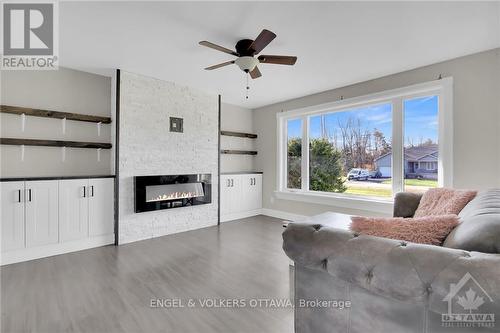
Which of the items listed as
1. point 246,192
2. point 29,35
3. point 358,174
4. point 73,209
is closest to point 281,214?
point 246,192

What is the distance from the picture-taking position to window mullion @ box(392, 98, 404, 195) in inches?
154

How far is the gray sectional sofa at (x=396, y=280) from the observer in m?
0.92

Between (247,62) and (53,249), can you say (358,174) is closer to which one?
(247,62)

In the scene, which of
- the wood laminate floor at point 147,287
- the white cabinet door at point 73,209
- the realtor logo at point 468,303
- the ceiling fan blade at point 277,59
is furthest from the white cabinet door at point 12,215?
the realtor logo at point 468,303

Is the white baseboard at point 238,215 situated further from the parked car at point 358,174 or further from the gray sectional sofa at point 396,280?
the gray sectional sofa at point 396,280

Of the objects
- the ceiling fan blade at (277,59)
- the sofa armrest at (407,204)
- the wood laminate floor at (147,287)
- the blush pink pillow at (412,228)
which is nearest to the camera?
the blush pink pillow at (412,228)

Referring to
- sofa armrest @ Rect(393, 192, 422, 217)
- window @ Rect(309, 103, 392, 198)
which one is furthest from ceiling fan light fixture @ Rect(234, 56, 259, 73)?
window @ Rect(309, 103, 392, 198)

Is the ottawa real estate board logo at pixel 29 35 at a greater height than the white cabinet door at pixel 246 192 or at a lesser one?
greater

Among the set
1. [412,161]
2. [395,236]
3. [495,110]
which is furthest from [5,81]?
[495,110]

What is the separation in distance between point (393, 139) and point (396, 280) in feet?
11.6

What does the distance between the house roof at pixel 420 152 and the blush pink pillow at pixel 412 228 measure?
9.26 ft

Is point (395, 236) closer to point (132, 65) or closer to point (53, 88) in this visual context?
point (132, 65)

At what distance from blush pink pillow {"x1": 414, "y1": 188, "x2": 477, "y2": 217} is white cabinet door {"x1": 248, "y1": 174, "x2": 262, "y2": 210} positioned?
144 inches

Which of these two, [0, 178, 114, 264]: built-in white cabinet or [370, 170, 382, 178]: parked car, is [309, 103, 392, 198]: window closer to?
[370, 170, 382, 178]: parked car
